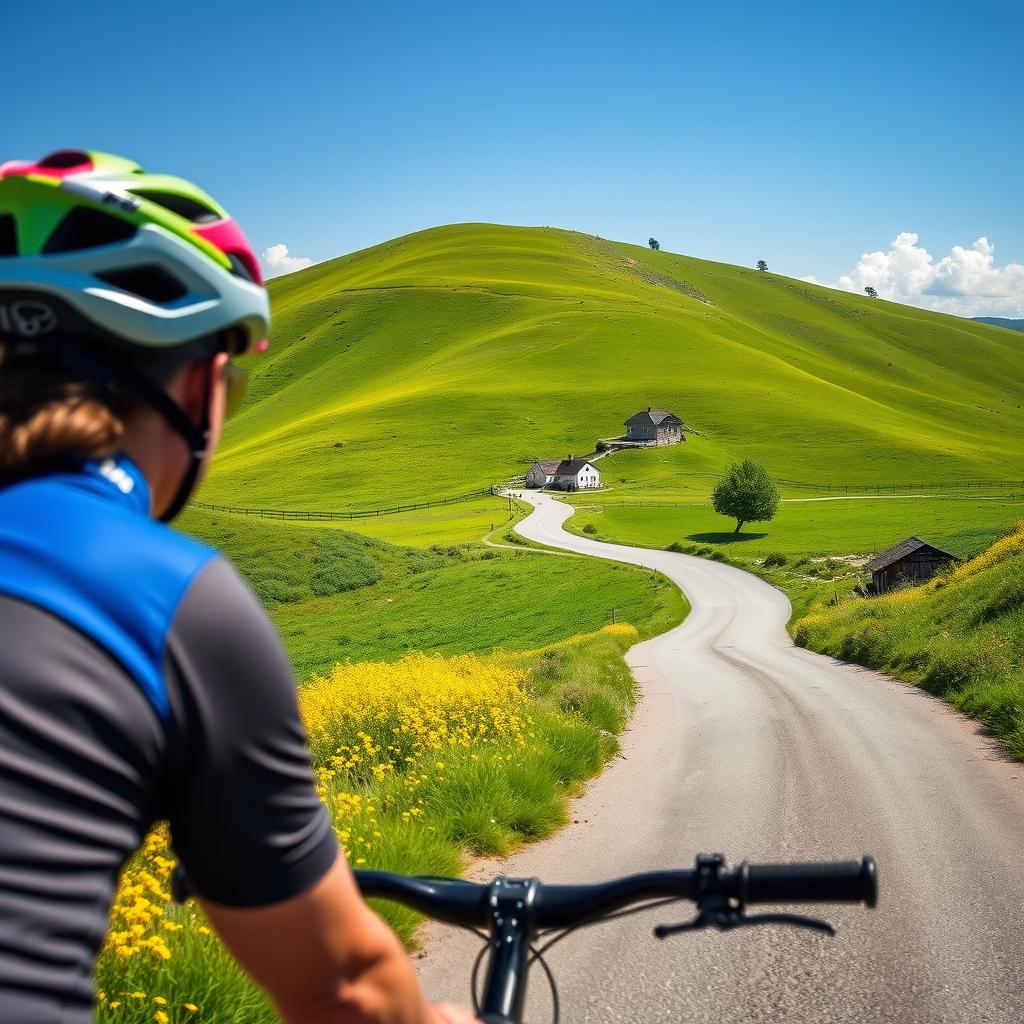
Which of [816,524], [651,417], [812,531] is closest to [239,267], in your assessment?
[812,531]

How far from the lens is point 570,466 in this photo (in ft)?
Answer: 396

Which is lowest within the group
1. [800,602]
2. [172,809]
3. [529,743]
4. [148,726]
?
[800,602]

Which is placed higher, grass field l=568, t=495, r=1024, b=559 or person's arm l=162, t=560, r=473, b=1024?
person's arm l=162, t=560, r=473, b=1024

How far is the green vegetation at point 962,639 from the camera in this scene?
14688 millimetres

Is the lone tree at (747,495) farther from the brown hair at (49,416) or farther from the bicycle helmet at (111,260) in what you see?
the brown hair at (49,416)

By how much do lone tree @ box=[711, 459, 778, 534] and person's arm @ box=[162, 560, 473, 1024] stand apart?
282 ft

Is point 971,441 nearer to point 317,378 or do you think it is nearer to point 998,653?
point 317,378

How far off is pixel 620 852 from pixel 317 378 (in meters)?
188

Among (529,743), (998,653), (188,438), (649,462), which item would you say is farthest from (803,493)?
(188,438)

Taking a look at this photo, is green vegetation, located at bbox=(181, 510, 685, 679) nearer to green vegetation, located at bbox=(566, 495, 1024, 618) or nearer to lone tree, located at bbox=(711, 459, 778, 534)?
green vegetation, located at bbox=(566, 495, 1024, 618)

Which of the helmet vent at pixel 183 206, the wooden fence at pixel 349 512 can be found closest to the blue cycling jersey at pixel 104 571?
the helmet vent at pixel 183 206

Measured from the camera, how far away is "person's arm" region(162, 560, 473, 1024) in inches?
61.9

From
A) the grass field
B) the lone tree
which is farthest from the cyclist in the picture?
the lone tree

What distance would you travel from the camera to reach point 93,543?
155cm
